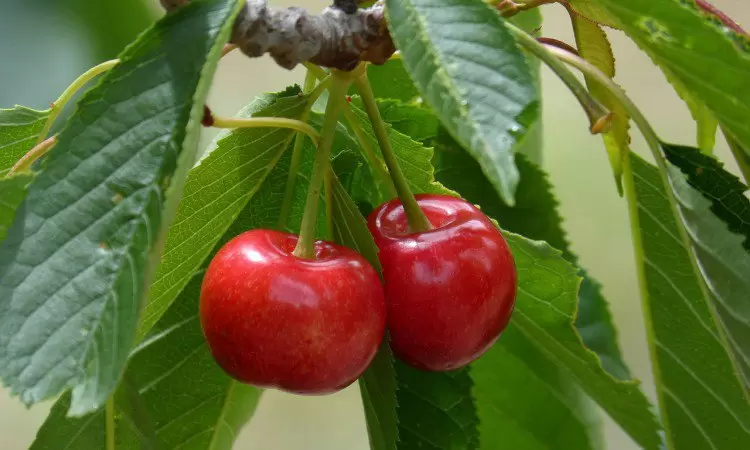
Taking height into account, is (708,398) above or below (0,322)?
below

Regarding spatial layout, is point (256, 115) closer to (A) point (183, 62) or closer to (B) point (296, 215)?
(B) point (296, 215)

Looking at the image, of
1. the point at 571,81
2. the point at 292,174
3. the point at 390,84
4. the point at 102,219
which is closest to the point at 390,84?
the point at 390,84

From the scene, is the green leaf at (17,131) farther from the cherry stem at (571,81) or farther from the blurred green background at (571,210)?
the blurred green background at (571,210)

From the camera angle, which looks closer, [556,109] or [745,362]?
[745,362]

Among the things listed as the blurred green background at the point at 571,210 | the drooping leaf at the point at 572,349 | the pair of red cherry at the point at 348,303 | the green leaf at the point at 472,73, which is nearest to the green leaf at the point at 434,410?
the drooping leaf at the point at 572,349

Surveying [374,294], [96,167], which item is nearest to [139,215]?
[96,167]
